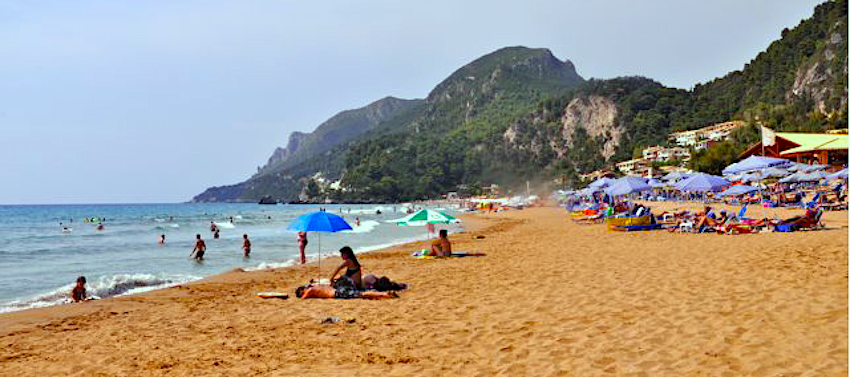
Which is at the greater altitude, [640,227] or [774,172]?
[774,172]

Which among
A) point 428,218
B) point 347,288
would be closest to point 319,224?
point 347,288

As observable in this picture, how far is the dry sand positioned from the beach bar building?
3486cm

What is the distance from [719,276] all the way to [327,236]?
79.7ft

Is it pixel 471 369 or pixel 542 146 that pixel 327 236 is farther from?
pixel 542 146

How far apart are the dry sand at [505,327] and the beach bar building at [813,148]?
34861 mm

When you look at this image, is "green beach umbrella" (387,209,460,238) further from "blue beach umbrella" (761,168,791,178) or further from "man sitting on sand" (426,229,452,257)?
"blue beach umbrella" (761,168,791,178)

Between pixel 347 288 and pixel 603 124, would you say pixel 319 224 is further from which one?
pixel 603 124

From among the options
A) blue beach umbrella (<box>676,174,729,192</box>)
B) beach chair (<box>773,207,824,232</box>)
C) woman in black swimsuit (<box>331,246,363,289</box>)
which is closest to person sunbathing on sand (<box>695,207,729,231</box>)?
beach chair (<box>773,207,824,232</box>)

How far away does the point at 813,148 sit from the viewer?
39.6 m

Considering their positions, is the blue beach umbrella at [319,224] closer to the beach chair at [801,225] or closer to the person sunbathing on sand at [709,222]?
the person sunbathing on sand at [709,222]

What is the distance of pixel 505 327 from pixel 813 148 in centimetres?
4186

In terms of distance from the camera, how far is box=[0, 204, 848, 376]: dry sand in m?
5.23

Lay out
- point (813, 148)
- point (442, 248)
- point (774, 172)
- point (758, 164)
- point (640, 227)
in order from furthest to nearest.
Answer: point (813, 148), point (758, 164), point (774, 172), point (640, 227), point (442, 248)

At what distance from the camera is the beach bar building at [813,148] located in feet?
133
